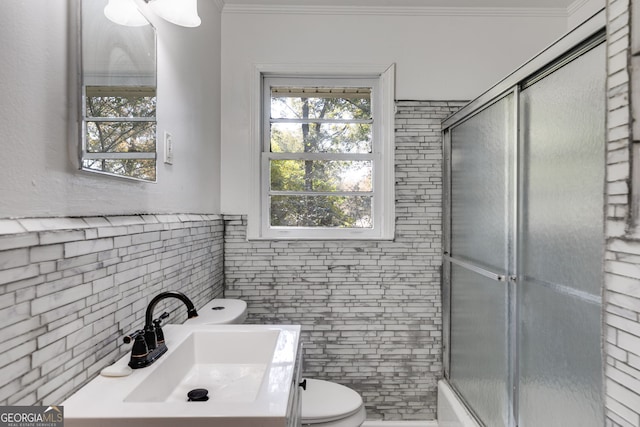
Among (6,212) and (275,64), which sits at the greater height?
(275,64)

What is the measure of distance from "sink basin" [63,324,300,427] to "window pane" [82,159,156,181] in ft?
1.83

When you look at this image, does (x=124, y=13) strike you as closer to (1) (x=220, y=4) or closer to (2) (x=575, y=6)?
(1) (x=220, y=4)

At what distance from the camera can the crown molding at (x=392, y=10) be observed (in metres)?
2.08

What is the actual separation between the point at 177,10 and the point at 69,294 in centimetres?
101

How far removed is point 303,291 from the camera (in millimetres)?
2096

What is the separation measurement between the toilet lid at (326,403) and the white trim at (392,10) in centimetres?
222

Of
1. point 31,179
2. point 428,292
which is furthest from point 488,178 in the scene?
point 31,179

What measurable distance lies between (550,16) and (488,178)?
1382 millimetres

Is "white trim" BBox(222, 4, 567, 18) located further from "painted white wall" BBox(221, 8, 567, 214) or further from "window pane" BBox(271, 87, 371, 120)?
"window pane" BBox(271, 87, 371, 120)

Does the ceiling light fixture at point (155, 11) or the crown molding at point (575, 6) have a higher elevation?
the crown molding at point (575, 6)

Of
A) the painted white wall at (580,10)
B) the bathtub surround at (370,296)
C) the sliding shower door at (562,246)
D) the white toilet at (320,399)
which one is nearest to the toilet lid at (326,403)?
the white toilet at (320,399)

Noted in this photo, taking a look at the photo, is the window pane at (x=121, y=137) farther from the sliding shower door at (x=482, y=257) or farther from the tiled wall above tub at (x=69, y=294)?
the sliding shower door at (x=482, y=257)

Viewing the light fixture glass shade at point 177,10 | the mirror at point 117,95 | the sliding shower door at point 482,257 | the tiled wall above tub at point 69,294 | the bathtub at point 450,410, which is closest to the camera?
the tiled wall above tub at point 69,294

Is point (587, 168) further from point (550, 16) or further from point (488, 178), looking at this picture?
point (550, 16)
